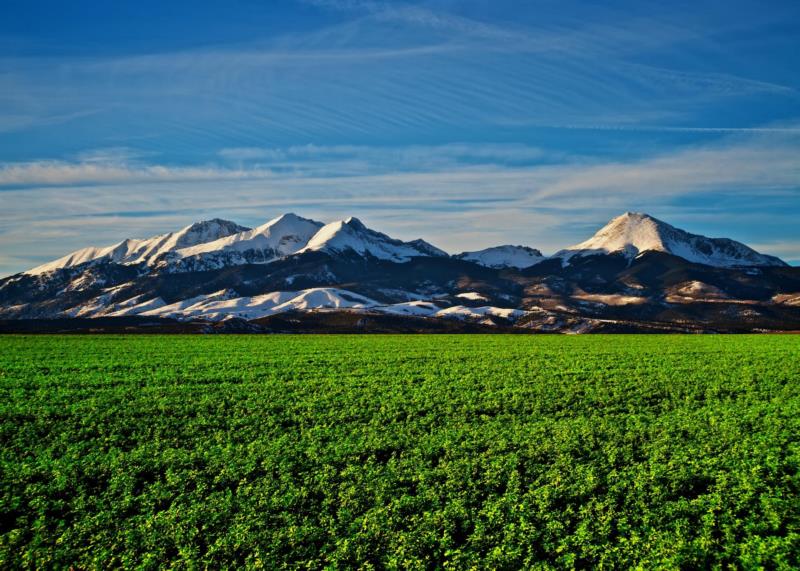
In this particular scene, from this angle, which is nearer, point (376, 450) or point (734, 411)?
point (376, 450)

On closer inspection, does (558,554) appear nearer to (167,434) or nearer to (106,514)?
(106,514)

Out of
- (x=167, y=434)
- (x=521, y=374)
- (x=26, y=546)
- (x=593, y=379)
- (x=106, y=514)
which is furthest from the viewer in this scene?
(x=521, y=374)

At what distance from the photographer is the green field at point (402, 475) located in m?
13.6

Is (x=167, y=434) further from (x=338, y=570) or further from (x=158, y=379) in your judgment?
(x=158, y=379)

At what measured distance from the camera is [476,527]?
14391 millimetres

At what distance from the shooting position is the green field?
13.6m

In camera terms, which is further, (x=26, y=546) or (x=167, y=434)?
(x=167, y=434)

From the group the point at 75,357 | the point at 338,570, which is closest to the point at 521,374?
the point at 338,570

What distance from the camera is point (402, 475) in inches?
700

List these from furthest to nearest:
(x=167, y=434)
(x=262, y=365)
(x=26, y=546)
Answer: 1. (x=262, y=365)
2. (x=167, y=434)
3. (x=26, y=546)

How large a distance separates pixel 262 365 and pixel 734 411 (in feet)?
106

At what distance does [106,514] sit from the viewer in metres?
15.2

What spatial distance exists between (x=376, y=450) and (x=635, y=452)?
29.6 feet

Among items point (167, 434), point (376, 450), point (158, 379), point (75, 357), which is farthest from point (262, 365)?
point (376, 450)
